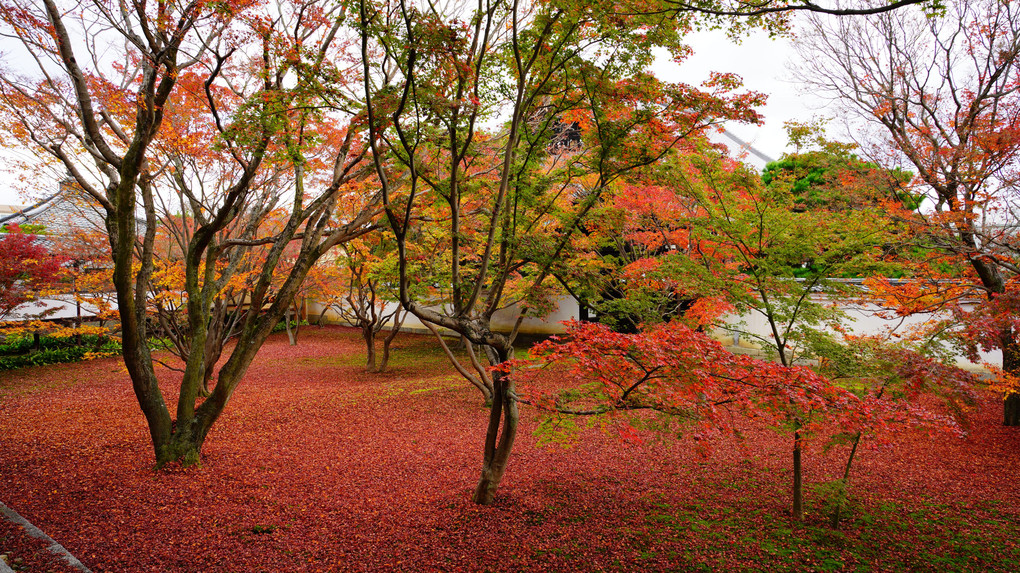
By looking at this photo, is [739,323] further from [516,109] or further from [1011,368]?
[1011,368]

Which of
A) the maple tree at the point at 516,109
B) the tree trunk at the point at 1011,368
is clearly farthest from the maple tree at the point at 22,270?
the tree trunk at the point at 1011,368

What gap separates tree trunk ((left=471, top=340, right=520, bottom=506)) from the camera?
4.73m

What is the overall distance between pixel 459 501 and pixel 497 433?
961mm

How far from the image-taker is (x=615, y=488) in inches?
229

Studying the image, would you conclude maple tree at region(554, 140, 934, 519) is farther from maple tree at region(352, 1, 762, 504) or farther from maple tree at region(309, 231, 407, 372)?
maple tree at region(309, 231, 407, 372)

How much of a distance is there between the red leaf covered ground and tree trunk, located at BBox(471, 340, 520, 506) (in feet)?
0.75

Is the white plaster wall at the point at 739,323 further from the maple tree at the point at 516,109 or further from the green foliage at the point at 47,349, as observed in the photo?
the green foliage at the point at 47,349

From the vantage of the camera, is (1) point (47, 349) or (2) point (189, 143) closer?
(2) point (189, 143)

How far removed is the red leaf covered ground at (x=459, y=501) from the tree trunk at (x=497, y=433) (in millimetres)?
229

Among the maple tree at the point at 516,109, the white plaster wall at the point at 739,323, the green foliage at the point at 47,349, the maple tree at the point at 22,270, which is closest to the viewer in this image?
the maple tree at the point at 516,109

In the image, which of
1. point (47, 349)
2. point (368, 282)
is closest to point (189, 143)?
point (368, 282)

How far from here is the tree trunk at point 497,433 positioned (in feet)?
15.5

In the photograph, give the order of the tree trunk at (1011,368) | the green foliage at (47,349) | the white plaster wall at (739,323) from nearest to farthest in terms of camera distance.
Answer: the tree trunk at (1011,368) → the white plaster wall at (739,323) → the green foliage at (47,349)

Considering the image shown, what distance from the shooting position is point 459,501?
5230 millimetres
